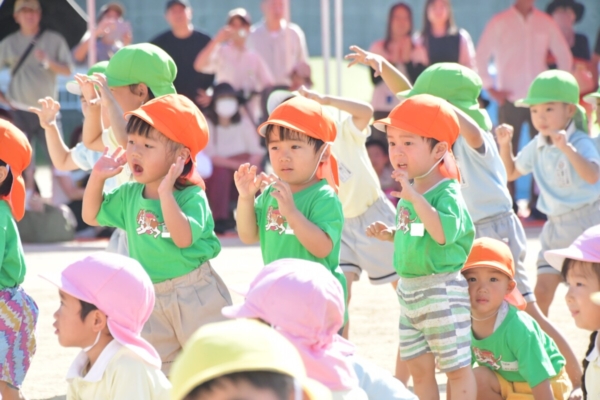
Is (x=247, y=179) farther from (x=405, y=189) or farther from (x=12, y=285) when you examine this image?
(x=12, y=285)

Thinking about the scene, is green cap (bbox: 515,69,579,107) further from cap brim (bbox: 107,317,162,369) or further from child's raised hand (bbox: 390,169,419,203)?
cap brim (bbox: 107,317,162,369)

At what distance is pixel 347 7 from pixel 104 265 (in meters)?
11.4

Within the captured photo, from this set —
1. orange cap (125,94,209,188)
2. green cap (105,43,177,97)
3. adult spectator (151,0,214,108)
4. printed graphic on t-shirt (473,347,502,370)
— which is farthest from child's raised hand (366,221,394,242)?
adult spectator (151,0,214,108)

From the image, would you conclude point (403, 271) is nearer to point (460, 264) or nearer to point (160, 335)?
point (460, 264)

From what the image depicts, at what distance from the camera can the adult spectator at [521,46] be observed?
11281mm

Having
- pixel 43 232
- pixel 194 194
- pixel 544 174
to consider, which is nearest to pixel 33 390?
pixel 194 194

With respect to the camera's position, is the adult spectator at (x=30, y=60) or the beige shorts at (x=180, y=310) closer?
the beige shorts at (x=180, y=310)

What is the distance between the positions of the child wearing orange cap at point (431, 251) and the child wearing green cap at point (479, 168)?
75cm

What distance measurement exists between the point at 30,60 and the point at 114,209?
6.72 meters

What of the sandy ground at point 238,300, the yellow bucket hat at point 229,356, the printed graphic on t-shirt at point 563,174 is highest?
the yellow bucket hat at point 229,356

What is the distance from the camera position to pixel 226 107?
1126 cm

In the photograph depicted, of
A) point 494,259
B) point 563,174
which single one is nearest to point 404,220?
point 494,259

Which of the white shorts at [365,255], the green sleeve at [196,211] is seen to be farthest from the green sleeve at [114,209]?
the white shorts at [365,255]

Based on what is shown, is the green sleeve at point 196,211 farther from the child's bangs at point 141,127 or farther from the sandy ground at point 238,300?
the sandy ground at point 238,300
